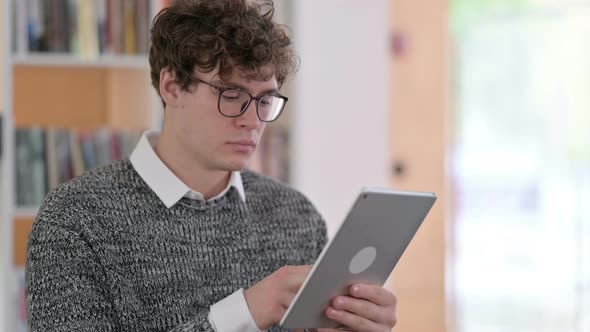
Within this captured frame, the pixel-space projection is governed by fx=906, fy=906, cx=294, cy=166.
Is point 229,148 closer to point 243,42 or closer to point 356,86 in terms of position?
point 243,42

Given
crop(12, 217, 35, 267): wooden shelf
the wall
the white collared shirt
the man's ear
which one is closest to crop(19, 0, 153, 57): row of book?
crop(12, 217, 35, 267): wooden shelf

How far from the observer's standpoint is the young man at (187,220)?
1507 mm

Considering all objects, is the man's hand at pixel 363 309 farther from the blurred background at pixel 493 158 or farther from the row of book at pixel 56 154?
the blurred background at pixel 493 158

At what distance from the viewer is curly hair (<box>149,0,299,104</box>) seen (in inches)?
63.4

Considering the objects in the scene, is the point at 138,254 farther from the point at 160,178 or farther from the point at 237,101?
the point at 237,101

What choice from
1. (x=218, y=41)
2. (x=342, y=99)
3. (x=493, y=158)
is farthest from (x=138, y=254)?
(x=493, y=158)

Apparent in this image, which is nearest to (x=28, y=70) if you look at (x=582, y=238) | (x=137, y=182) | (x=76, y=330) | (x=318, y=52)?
(x=318, y=52)

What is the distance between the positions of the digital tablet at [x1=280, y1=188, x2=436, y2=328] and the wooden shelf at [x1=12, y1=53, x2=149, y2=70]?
1941 mm

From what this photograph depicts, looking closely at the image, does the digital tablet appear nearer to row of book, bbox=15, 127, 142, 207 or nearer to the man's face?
the man's face

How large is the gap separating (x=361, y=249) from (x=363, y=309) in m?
0.11

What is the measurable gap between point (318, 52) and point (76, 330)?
2.63m

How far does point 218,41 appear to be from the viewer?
1604mm

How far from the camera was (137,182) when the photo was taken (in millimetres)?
1696

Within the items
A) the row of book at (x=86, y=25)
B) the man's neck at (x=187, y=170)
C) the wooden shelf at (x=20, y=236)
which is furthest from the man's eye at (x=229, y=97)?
the wooden shelf at (x=20, y=236)
